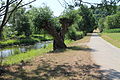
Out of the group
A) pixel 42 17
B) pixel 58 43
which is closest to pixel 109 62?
pixel 58 43

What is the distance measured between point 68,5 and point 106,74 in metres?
3.83

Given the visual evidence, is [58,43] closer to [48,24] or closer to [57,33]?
[57,33]

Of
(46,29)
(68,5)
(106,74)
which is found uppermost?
(68,5)

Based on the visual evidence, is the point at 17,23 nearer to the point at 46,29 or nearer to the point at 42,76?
the point at 46,29

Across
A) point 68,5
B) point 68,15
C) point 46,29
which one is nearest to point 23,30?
point 68,15

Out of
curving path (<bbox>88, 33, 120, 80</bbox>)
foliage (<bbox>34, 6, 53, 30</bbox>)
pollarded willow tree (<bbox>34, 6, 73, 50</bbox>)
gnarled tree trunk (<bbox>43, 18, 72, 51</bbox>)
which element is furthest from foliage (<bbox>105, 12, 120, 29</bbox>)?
curving path (<bbox>88, 33, 120, 80</bbox>)

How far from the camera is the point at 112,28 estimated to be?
97.4m

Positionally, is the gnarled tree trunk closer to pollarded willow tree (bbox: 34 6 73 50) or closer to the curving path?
pollarded willow tree (bbox: 34 6 73 50)

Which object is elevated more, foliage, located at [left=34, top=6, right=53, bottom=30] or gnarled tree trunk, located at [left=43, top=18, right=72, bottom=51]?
foliage, located at [left=34, top=6, right=53, bottom=30]

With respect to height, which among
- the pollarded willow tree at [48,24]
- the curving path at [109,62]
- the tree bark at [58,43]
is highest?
the pollarded willow tree at [48,24]

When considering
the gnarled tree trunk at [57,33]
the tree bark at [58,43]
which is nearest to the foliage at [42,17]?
the gnarled tree trunk at [57,33]

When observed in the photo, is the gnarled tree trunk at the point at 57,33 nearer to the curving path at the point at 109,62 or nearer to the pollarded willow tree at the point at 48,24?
the pollarded willow tree at the point at 48,24

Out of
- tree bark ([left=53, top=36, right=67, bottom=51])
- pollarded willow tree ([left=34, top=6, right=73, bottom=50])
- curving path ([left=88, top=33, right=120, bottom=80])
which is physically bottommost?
curving path ([left=88, top=33, right=120, bottom=80])

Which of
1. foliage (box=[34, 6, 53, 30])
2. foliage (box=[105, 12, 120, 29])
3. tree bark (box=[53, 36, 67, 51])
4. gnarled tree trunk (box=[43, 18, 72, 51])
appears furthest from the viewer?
foliage (box=[105, 12, 120, 29])
